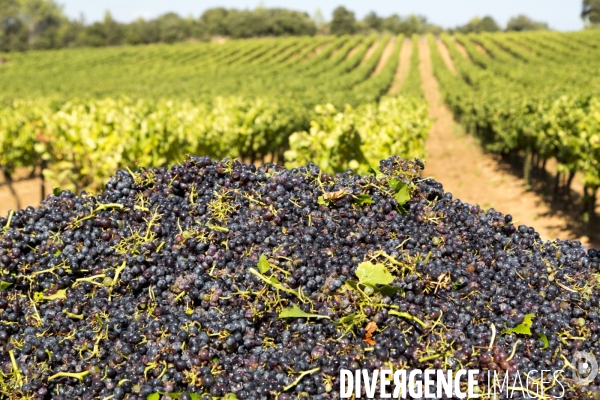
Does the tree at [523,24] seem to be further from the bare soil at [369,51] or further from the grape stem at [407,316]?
the grape stem at [407,316]

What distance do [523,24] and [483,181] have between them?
10147 centimetres

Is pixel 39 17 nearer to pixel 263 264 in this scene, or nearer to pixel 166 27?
pixel 166 27

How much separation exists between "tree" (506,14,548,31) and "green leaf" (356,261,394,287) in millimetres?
A: 113222

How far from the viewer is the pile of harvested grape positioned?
5.32 feet

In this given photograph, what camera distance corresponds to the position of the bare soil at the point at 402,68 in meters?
39.1

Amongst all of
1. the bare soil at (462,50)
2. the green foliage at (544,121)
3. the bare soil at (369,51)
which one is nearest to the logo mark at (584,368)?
the green foliage at (544,121)

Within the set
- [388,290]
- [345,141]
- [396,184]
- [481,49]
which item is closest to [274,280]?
[388,290]

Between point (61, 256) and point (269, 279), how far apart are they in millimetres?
934

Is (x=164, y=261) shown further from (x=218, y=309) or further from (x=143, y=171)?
(x=143, y=171)

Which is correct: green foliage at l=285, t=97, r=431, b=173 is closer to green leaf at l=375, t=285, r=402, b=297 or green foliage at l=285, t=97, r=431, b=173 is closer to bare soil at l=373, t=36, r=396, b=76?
green leaf at l=375, t=285, r=402, b=297

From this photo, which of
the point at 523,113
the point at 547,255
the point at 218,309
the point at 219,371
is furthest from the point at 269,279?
the point at 523,113

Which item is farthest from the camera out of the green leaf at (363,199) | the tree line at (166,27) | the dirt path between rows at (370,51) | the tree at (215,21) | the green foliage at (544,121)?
the tree at (215,21)

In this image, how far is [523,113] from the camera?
1355 centimetres

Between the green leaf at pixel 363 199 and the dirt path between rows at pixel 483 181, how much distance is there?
15.7 feet
